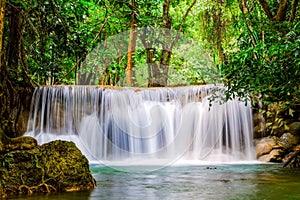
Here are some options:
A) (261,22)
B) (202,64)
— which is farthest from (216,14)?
(261,22)

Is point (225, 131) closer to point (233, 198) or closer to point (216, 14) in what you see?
point (216, 14)

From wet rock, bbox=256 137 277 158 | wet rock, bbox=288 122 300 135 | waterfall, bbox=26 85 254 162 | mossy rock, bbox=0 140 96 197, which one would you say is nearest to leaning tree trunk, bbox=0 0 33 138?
mossy rock, bbox=0 140 96 197

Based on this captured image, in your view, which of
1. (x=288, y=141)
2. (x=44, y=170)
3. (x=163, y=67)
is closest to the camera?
(x=44, y=170)

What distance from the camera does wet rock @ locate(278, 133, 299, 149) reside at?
9407 millimetres

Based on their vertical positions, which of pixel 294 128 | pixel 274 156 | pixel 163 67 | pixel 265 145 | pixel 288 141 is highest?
pixel 163 67

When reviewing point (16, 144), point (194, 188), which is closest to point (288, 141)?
point (194, 188)

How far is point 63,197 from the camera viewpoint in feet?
13.1

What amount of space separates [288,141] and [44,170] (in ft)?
23.0

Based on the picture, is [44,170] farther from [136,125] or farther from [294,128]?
[294,128]

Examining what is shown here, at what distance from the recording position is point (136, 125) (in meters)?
11.2

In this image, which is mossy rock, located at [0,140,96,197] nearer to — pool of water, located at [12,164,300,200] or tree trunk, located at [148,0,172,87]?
pool of water, located at [12,164,300,200]

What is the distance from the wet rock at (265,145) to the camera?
9.80 m

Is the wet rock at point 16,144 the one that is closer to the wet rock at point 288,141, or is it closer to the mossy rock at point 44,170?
the mossy rock at point 44,170

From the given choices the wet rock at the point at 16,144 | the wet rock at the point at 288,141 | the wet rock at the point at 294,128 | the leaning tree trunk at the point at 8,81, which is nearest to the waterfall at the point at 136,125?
the wet rock at the point at 288,141
